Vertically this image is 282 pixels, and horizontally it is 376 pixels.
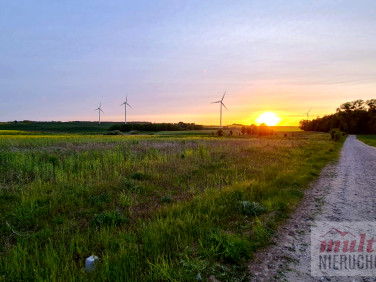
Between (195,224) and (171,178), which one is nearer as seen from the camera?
(195,224)

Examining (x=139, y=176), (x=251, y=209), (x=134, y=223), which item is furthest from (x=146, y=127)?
(x=134, y=223)

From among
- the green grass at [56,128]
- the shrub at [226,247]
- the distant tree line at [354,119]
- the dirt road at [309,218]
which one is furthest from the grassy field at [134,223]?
the distant tree line at [354,119]

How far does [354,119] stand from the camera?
12825 cm

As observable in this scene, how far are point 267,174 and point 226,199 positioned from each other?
554 centimetres

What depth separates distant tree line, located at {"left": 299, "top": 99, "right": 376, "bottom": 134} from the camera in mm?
123119

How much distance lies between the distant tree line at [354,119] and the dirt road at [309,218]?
128 metres

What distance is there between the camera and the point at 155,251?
4.99 metres

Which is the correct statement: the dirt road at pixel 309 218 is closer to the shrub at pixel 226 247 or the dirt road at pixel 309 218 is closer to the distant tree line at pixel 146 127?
the shrub at pixel 226 247

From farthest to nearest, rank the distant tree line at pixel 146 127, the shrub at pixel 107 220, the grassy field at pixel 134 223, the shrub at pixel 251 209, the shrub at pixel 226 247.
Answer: the distant tree line at pixel 146 127
the shrub at pixel 251 209
the shrub at pixel 107 220
the shrub at pixel 226 247
the grassy field at pixel 134 223

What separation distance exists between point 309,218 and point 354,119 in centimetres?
14976

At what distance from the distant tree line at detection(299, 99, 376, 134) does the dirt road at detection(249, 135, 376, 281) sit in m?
128

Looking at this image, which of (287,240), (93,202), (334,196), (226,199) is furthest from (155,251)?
(334,196)

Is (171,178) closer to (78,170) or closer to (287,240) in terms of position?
(78,170)

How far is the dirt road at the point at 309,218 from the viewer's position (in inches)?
180
